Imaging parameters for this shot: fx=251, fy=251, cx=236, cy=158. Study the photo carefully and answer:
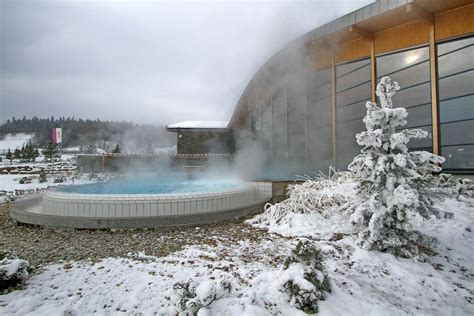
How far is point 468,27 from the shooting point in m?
6.17

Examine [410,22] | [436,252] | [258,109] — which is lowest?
[436,252]

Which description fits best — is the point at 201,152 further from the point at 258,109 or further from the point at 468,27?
the point at 468,27

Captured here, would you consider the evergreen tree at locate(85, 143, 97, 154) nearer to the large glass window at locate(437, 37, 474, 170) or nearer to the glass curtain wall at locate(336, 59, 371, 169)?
the glass curtain wall at locate(336, 59, 371, 169)

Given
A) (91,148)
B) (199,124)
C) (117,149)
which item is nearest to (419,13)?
(199,124)

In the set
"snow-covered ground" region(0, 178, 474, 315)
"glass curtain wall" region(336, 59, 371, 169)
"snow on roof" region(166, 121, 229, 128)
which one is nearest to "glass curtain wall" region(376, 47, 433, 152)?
"glass curtain wall" region(336, 59, 371, 169)

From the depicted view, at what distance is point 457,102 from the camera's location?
6.32 metres

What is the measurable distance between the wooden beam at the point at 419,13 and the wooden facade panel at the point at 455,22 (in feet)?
0.56

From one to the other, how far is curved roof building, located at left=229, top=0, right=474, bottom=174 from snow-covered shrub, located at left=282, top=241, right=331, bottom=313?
5.94 metres

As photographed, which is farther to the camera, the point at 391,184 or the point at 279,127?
the point at 279,127

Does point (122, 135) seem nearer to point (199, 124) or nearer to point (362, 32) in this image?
point (199, 124)

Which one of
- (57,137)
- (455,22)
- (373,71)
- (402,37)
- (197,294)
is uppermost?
(402,37)

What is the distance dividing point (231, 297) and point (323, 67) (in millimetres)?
9353

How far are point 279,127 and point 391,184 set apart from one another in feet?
30.2

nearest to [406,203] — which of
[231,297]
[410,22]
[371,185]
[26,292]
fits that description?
[371,185]
